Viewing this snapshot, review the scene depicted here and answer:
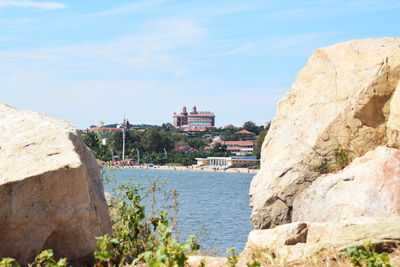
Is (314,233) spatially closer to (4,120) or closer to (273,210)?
(273,210)

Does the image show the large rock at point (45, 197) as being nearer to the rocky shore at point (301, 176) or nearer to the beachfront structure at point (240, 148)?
the rocky shore at point (301, 176)

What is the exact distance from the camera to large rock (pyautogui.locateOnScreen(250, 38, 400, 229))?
10.2m

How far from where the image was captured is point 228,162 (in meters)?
138

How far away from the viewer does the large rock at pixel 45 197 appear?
6473 mm

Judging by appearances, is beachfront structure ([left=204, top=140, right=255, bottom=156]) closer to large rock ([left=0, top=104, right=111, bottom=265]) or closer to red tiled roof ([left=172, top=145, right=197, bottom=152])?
red tiled roof ([left=172, top=145, right=197, bottom=152])

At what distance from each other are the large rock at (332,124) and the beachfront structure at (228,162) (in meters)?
122

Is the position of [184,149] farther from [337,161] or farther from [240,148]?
[337,161]

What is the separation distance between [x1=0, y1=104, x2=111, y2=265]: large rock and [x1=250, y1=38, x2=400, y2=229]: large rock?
3817mm

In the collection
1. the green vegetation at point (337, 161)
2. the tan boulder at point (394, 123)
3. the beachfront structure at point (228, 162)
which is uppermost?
the tan boulder at point (394, 123)

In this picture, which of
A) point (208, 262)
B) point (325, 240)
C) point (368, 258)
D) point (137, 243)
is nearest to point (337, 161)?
point (325, 240)

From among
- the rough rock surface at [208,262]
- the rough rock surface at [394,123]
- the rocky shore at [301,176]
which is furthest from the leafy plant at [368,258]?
the rough rock surface at [394,123]

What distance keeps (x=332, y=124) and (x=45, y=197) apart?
17.6 feet

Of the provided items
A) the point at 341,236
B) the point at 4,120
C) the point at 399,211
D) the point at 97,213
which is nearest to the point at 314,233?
the point at 341,236

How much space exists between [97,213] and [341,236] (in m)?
2.66
